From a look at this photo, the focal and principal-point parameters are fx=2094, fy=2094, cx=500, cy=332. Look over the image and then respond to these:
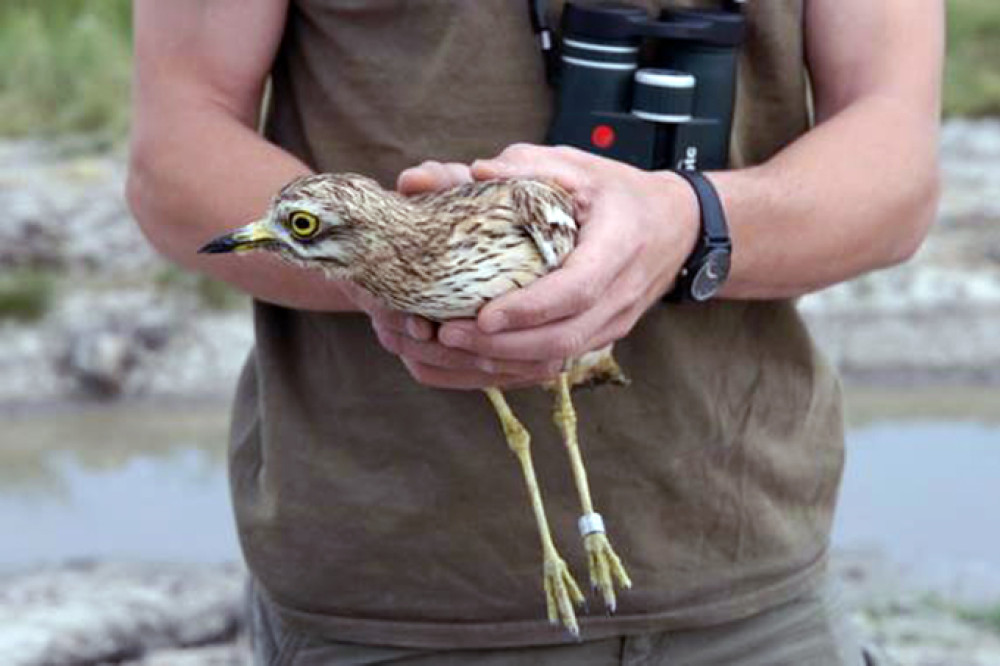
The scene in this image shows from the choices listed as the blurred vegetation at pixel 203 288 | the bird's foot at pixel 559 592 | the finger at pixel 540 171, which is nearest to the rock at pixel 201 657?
the bird's foot at pixel 559 592

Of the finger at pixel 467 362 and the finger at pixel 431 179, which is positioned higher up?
the finger at pixel 431 179

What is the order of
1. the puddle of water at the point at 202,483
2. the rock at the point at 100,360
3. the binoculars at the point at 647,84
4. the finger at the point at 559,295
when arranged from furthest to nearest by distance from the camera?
the rock at the point at 100,360
the puddle of water at the point at 202,483
the binoculars at the point at 647,84
the finger at the point at 559,295

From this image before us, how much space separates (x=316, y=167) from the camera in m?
2.56

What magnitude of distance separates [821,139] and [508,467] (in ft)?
1.80

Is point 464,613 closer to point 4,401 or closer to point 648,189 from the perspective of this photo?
point 648,189

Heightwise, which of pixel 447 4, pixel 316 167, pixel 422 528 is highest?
pixel 447 4

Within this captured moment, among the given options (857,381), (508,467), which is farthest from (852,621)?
(857,381)

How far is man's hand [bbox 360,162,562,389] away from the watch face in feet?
0.76

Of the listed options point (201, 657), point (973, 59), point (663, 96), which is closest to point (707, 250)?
point (663, 96)

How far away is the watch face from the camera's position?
7.69 ft

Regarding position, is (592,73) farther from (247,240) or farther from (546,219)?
(247,240)

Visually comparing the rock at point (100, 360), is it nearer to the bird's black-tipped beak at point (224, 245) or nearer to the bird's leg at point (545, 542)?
the bird's leg at point (545, 542)

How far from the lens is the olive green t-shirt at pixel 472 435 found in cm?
249

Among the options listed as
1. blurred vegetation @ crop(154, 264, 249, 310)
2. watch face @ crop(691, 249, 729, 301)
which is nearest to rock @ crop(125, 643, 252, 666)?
watch face @ crop(691, 249, 729, 301)
